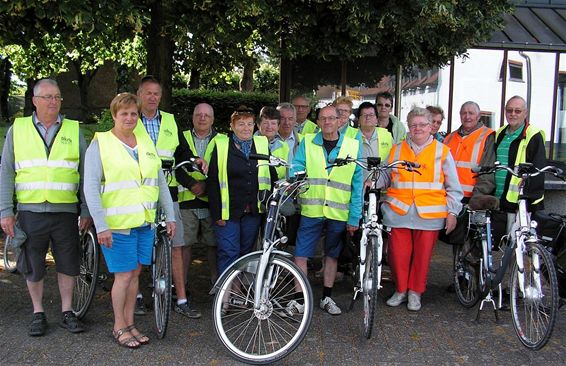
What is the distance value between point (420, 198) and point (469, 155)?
0.95 m

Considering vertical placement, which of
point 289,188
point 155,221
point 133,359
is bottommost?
point 133,359

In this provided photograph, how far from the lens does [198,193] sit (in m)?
5.03

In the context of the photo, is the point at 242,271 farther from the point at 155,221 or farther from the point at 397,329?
the point at 397,329

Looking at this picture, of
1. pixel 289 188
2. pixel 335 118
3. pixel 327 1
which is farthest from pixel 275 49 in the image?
pixel 289 188

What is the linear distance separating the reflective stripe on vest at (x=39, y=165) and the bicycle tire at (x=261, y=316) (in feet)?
4.86

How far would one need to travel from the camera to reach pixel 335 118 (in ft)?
16.5

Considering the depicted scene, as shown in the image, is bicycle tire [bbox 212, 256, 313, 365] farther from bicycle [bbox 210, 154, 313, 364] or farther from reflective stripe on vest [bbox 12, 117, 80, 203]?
reflective stripe on vest [bbox 12, 117, 80, 203]

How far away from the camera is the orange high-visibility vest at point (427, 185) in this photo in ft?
17.0

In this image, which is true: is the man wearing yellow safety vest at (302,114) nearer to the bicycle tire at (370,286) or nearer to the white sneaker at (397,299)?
the white sneaker at (397,299)

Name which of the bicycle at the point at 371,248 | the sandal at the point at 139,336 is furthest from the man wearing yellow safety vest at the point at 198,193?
the bicycle at the point at 371,248

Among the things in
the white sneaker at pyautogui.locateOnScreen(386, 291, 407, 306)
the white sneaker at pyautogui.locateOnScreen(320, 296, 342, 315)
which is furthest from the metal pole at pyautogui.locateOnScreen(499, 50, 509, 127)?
the white sneaker at pyautogui.locateOnScreen(320, 296, 342, 315)

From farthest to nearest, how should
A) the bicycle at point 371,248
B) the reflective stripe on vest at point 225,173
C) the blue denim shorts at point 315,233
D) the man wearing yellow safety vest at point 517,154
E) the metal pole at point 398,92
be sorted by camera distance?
the metal pole at point 398,92
the man wearing yellow safety vest at point 517,154
the blue denim shorts at point 315,233
the reflective stripe on vest at point 225,173
the bicycle at point 371,248

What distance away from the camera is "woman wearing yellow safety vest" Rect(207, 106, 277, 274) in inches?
192

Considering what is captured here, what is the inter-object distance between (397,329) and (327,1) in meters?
3.13
